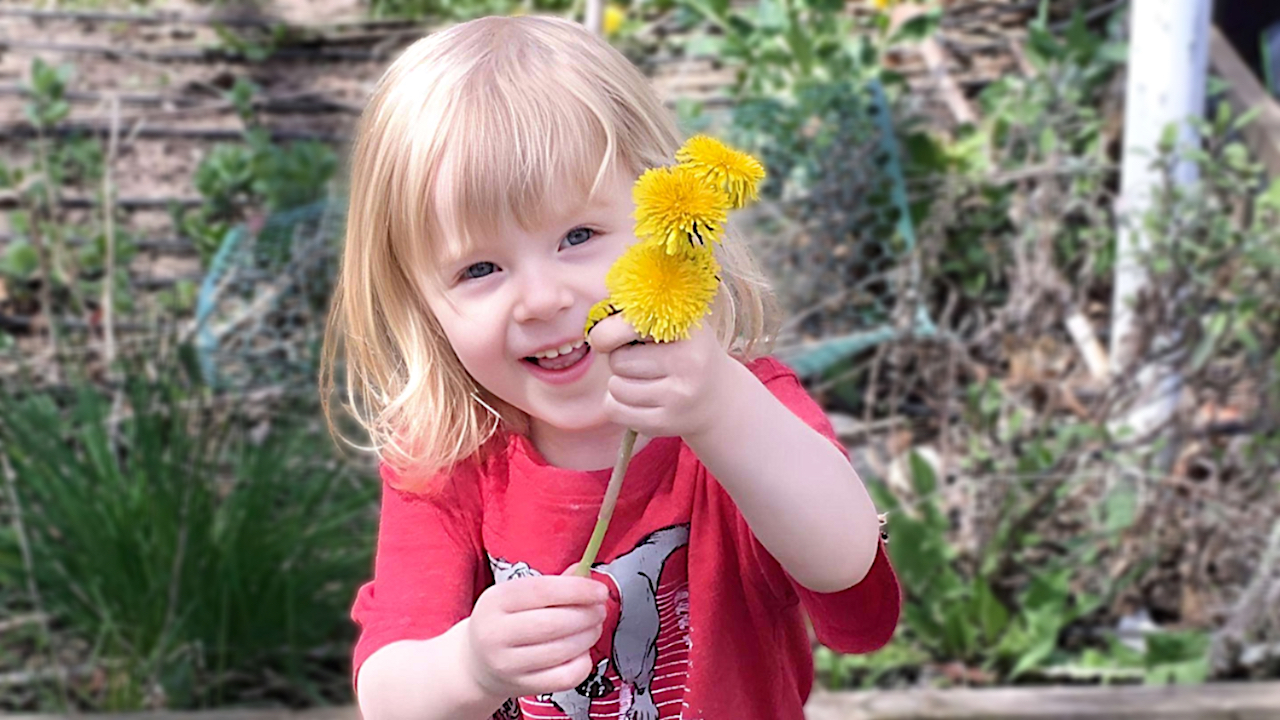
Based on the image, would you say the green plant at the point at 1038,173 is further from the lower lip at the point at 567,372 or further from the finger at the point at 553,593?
the finger at the point at 553,593

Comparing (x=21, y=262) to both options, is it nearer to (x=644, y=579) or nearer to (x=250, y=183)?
(x=250, y=183)

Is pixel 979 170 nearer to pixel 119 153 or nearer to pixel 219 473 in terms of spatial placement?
pixel 219 473

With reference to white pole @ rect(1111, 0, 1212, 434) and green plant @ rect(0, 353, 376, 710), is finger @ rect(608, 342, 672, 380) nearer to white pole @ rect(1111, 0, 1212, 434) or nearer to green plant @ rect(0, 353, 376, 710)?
green plant @ rect(0, 353, 376, 710)

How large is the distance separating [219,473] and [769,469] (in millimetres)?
1860

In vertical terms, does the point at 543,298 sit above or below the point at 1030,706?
above

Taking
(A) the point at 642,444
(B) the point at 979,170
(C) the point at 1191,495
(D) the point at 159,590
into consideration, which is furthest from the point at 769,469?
(B) the point at 979,170

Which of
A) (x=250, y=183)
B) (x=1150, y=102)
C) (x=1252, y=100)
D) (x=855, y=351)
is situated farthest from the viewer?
(x=250, y=183)

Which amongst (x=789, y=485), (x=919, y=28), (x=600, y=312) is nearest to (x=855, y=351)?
(x=919, y=28)

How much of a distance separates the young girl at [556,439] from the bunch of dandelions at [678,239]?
0.04 metres

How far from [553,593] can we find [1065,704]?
167 centimetres

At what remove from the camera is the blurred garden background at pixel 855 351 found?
252 cm

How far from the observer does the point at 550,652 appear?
0.99 metres

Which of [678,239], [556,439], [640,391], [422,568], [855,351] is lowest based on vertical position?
[855,351]

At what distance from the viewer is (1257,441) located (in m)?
2.75
